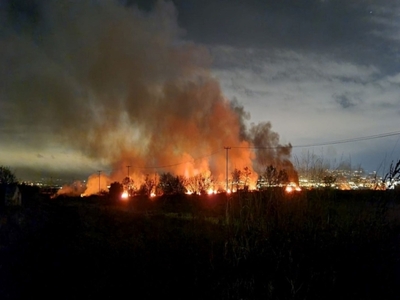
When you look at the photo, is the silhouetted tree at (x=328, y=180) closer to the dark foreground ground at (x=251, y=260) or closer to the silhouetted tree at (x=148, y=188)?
the dark foreground ground at (x=251, y=260)

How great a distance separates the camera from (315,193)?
7.70m

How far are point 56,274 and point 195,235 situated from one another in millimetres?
2639

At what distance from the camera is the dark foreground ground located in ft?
19.4

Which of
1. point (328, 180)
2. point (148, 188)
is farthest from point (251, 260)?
point (148, 188)

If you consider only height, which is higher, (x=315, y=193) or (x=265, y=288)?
(x=315, y=193)

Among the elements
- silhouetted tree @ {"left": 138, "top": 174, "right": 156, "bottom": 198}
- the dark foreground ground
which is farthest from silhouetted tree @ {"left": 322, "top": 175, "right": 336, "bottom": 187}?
silhouetted tree @ {"left": 138, "top": 174, "right": 156, "bottom": 198}

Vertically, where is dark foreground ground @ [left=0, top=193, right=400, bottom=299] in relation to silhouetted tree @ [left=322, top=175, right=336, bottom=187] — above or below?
below

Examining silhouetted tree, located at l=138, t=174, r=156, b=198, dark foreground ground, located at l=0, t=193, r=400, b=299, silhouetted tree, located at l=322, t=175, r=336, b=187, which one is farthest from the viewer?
silhouetted tree, located at l=138, t=174, r=156, b=198

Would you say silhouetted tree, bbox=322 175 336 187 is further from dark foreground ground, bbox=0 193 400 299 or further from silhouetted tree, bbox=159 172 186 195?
silhouetted tree, bbox=159 172 186 195

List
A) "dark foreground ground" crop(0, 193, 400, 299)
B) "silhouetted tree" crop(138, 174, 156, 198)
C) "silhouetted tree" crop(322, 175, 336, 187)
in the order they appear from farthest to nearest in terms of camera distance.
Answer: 1. "silhouetted tree" crop(138, 174, 156, 198)
2. "silhouetted tree" crop(322, 175, 336, 187)
3. "dark foreground ground" crop(0, 193, 400, 299)

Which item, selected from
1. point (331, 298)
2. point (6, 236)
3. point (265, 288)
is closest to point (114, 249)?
point (6, 236)

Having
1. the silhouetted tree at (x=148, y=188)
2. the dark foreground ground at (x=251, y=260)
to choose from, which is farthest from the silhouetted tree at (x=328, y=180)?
the silhouetted tree at (x=148, y=188)

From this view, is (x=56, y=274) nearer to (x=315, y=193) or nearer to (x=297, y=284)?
(x=297, y=284)

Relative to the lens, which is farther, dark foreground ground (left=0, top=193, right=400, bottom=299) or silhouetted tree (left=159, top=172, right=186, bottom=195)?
silhouetted tree (left=159, top=172, right=186, bottom=195)
